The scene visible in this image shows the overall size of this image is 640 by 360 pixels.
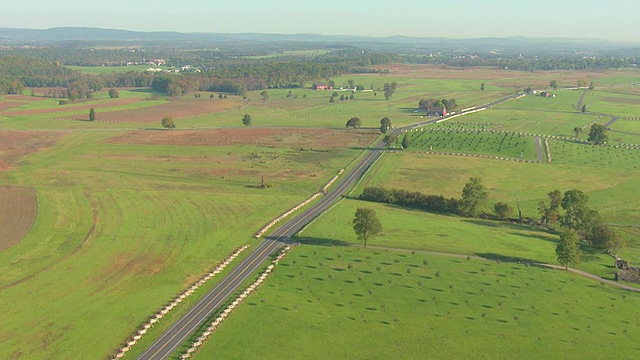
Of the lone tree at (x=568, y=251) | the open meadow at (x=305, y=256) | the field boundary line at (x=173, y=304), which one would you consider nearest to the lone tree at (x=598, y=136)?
the open meadow at (x=305, y=256)

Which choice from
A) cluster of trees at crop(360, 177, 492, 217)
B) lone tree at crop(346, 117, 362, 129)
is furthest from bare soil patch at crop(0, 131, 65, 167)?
lone tree at crop(346, 117, 362, 129)

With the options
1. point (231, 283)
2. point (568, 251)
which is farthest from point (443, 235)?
point (231, 283)

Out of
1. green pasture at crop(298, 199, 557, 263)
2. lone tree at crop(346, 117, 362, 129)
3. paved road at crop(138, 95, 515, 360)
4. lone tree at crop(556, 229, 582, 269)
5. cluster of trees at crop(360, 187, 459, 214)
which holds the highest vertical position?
lone tree at crop(346, 117, 362, 129)

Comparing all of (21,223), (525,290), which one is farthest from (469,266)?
(21,223)

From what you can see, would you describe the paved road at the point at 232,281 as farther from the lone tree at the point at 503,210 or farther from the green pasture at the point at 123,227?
the lone tree at the point at 503,210

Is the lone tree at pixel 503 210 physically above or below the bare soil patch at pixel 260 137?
below

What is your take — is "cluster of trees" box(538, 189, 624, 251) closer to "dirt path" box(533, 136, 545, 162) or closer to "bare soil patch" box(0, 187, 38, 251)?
"dirt path" box(533, 136, 545, 162)
